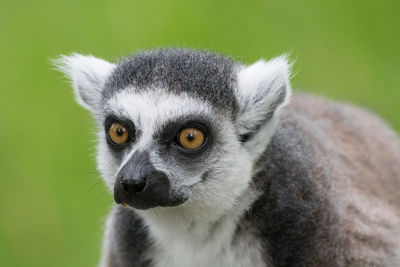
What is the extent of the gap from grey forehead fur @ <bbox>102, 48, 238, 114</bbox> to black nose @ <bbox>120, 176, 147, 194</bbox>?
50 cm

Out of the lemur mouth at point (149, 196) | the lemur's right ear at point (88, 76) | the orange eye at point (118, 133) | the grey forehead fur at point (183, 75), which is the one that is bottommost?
the lemur mouth at point (149, 196)

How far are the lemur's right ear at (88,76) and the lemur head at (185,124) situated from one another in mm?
107

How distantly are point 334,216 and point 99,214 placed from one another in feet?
10.4

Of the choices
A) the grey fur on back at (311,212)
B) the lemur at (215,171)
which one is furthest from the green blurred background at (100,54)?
the lemur at (215,171)

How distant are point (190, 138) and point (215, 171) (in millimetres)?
208

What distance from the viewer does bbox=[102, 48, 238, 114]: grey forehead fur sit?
3711 mm

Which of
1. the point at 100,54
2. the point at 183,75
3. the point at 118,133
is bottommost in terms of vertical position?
the point at 118,133

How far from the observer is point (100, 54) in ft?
25.1

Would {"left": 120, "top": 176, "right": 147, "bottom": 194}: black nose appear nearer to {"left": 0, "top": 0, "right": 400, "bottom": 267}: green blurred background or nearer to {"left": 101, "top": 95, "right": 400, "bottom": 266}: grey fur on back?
{"left": 101, "top": 95, "right": 400, "bottom": 266}: grey fur on back

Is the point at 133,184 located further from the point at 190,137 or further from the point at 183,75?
the point at 183,75

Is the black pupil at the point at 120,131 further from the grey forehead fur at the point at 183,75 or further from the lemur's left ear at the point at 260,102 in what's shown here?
the lemur's left ear at the point at 260,102

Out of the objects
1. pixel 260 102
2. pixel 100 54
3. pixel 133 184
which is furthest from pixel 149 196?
pixel 100 54

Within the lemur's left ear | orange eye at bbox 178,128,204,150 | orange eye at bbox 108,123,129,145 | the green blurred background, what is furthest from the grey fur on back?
the green blurred background

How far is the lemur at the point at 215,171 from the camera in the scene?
3.63 metres
